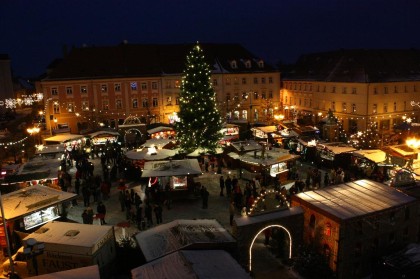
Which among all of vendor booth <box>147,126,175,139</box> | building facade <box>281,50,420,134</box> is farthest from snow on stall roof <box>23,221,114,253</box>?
building facade <box>281,50,420,134</box>

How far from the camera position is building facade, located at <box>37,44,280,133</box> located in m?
44.2

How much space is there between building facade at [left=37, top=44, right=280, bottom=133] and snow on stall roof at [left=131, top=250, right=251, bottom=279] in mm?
33088

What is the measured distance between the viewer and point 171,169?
2125cm

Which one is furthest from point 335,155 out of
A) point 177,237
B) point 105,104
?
point 105,104

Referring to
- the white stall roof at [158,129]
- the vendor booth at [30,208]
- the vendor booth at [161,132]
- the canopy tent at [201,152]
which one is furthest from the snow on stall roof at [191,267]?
the white stall roof at [158,129]

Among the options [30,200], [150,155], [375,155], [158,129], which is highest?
[158,129]

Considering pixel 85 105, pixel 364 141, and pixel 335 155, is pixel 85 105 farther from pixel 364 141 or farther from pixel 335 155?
pixel 364 141

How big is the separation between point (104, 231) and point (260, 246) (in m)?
6.32

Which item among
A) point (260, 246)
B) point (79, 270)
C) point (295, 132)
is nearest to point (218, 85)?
point (295, 132)

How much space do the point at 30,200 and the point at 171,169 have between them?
7430 mm

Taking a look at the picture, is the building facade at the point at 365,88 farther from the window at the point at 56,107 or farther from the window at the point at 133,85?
the window at the point at 56,107

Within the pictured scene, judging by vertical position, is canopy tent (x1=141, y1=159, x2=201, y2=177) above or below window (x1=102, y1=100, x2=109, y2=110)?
below

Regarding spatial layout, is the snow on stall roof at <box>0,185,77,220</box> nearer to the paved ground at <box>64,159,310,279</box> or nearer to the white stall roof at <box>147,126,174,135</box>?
the paved ground at <box>64,159,310,279</box>

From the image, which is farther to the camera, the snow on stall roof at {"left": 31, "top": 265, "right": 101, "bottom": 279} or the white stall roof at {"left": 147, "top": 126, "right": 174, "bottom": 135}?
the white stall roof at {"left": 147, "top": 126, "right": 174, "bottom": 135}
